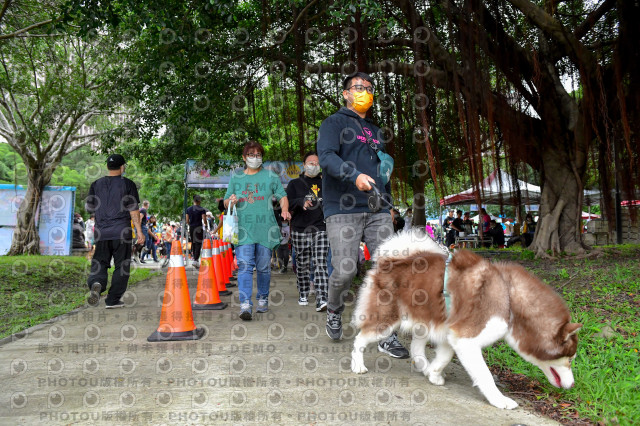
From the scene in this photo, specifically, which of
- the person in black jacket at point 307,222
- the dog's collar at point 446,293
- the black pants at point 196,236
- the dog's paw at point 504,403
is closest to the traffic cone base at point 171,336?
the person in black jacket at point 307,222

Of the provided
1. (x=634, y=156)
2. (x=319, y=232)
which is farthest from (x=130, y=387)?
(x=634, y=156)

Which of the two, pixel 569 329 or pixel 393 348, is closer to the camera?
pixel 569 329

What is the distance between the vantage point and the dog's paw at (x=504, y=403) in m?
2.76

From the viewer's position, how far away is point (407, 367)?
3.61 m

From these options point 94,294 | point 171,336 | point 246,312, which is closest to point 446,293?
point 171,336

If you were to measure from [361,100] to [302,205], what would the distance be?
8.28ft

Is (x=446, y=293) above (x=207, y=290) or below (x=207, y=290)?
above

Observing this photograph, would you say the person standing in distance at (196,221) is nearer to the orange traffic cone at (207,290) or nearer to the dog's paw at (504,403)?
the orange traffic cone at (207,290)

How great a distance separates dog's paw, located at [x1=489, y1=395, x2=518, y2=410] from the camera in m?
2.76

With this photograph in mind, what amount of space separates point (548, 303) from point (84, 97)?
15.8 metres

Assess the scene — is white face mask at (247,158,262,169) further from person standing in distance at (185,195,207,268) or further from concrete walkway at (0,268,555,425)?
person standing in distance at (185,195,207,268)

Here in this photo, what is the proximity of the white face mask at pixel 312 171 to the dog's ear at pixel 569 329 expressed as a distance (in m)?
4.20

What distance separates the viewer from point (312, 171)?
21.5 ft

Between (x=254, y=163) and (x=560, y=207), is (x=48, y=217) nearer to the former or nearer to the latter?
(x=254, y=163)
